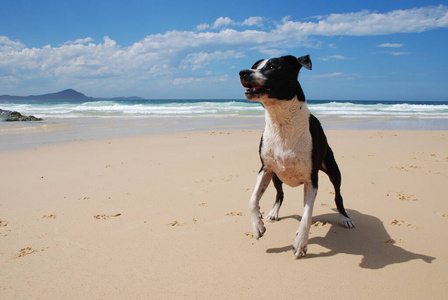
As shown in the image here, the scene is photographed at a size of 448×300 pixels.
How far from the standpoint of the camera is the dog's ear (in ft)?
10.6

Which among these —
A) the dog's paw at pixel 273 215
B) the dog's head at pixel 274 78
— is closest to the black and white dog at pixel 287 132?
the dog's head at pixel 274 78

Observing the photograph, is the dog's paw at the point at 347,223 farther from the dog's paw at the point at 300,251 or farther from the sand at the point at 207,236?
the dog's paw at the point at 300,251

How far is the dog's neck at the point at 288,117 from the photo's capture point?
10.8 ft

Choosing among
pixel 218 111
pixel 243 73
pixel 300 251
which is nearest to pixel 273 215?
pixel 300 251

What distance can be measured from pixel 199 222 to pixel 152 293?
1519 mm

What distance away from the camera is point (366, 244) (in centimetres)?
354

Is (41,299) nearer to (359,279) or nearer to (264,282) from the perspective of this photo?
(264,282)

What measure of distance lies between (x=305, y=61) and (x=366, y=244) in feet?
6.58

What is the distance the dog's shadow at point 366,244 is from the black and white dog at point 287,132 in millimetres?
495

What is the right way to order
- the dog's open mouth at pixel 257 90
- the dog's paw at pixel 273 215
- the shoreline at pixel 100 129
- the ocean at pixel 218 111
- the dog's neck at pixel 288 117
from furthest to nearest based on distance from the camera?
1. the ocean at pixel 218 111
2. the shoreline at pixel 100 129
3. the dog's paw at pixel 273 215
4. the dog's neck at pixel 288 117
5. the dog's open mouth at pixel 257 90

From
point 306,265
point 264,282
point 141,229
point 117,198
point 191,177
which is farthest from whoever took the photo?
point 191,177

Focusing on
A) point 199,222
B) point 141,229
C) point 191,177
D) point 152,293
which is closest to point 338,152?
point 191,177

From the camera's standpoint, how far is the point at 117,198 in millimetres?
5148

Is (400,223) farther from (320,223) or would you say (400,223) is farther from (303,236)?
(303,236)
